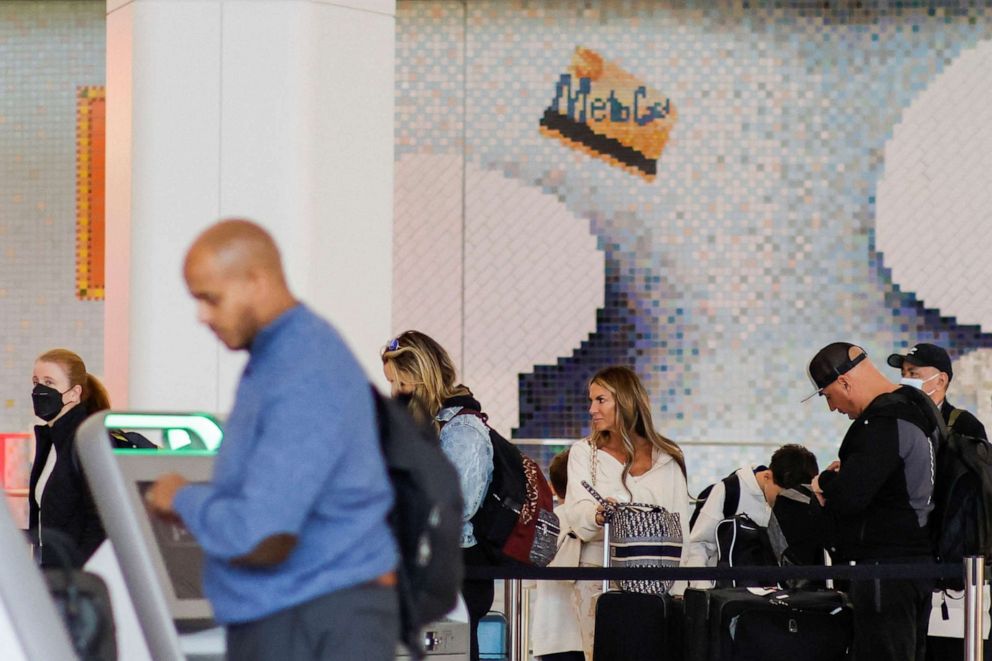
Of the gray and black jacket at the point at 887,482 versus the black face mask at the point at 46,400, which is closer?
the gray and black jacket at the point at 887,482

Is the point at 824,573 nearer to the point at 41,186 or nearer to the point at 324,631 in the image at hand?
the point at 324,631

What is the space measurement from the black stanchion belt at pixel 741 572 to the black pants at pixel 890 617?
101 mm

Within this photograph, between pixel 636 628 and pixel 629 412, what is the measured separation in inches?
34.3

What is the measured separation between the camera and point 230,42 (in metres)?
5.29

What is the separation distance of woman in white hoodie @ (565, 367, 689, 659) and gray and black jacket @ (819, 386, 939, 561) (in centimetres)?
111

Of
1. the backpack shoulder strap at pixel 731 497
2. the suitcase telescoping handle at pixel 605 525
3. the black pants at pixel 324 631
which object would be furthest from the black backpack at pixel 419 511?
the backpack shoulder strap at pixel 731 497

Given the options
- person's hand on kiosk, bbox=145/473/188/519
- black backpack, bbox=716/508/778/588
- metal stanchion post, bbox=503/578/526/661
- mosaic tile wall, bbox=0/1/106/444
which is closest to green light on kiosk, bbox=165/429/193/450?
person's hand on kiosk, bbox=145/473/188/519

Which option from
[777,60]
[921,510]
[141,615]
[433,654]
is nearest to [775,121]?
[777,60]

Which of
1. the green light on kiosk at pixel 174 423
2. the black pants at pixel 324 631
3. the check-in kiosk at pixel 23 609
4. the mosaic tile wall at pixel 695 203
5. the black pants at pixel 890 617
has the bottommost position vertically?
Answer: the black pants at pixel 890 617

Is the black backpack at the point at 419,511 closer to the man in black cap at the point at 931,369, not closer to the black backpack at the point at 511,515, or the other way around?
the black backpack at the point at 511,515

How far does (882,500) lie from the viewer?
4988 millimetres

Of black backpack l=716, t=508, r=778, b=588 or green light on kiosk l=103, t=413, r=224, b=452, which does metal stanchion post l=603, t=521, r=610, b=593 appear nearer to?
black backpack l=716, t=508, r=778, b=588

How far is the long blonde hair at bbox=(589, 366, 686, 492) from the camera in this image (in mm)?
6070

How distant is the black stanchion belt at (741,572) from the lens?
15.5 feet
